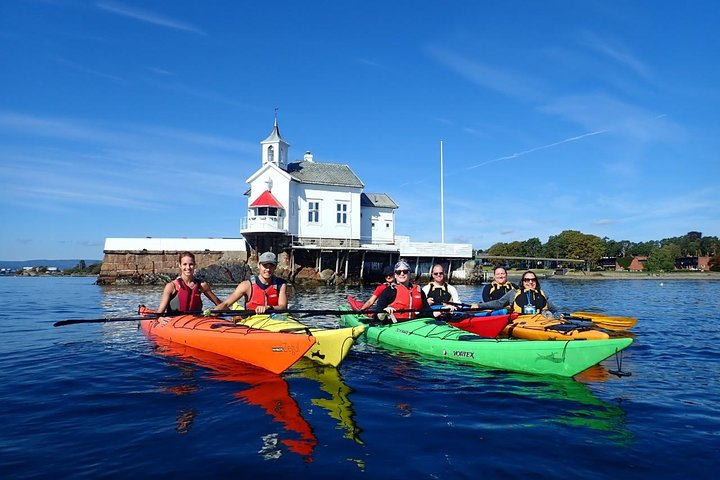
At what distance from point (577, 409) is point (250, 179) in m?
34.3

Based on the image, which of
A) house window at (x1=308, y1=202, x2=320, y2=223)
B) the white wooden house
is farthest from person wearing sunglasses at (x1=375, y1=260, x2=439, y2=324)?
house window at (x1=308, y1=202, x2=320, y2=223)

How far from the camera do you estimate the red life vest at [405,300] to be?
34.8ft

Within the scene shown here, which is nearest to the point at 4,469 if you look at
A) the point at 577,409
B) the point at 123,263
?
the point at 577,409

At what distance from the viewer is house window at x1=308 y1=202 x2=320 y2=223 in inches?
1513

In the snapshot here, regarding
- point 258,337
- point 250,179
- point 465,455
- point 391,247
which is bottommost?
point 465,455

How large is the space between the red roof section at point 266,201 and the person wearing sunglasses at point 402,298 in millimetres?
25658

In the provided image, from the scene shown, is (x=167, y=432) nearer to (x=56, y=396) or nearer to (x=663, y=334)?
(x=56, y=396)

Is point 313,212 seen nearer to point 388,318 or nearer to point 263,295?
point 388,318

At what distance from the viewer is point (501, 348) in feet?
26.8

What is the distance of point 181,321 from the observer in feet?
32.7

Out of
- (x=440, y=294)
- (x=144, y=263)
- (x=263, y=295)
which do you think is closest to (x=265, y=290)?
(x=263, y=295)

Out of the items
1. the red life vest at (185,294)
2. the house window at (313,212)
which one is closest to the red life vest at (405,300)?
the red life vest at (185,294)

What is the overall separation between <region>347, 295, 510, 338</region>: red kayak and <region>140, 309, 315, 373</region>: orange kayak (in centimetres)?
433

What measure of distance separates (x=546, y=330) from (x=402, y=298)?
2982 millimetres
